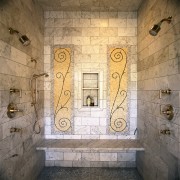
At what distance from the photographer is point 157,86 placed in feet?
7.95

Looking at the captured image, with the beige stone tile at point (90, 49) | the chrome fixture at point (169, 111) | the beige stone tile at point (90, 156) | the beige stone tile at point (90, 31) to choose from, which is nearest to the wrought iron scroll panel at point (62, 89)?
the beige stone tile at point (90, 49)

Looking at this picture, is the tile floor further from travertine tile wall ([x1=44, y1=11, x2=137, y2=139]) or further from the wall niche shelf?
the wall niche shelf

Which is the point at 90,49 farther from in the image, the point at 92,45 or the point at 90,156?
the point at 90,156

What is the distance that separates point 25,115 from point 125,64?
1969 mm

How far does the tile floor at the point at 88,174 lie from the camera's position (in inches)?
119

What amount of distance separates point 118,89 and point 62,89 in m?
1.05

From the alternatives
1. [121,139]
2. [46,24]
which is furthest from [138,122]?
[46,24]

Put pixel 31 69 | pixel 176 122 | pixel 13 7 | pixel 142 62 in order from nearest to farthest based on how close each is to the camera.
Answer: pixel 176 122 → pixel 13 7 → pixel 31 69 → pixel 142 62

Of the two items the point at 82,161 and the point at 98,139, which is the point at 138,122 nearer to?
the point at 98,139

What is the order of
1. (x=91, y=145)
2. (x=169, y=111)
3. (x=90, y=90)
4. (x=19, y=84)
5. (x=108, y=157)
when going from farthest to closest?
(x=90, y=90), (x=108, y=157), (x=91, y=145), (x=19, y=84), (x=169, y=111)

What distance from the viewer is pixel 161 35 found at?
229 centimetres

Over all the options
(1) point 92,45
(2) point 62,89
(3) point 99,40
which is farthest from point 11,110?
(3) point 99,40

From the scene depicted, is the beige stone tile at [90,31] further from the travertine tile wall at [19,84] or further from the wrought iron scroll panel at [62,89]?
the travertine tile wall at [19,84]

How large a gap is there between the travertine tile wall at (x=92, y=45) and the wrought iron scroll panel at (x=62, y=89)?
113 mm
